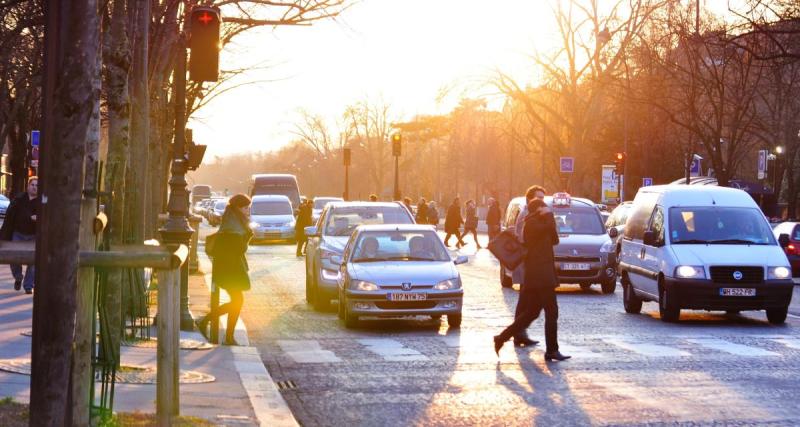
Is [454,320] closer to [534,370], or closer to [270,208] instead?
[534,370]

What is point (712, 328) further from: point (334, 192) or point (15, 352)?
point (334, 192)

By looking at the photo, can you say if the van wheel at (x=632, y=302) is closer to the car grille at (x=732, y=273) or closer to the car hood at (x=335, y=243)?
the car grille at (x=732, y=273)

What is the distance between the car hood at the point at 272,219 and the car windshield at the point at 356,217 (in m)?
28.7

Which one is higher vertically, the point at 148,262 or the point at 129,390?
the point at 148,262

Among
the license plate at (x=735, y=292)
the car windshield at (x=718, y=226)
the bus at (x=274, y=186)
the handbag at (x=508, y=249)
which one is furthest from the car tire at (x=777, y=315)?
the bus at (x=274, y=186)

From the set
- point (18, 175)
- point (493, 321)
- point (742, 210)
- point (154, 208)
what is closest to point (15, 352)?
point (493, 321)

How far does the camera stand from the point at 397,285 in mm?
17859

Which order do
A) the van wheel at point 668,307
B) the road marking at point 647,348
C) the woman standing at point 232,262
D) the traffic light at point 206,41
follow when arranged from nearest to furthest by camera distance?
the traffic light at point 206,41 → the road marking at point 647,348 → the woman standing at point 232,262 → the van wheel at point 668,307

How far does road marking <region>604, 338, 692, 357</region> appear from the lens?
49.3 ft

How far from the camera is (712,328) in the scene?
18.7m

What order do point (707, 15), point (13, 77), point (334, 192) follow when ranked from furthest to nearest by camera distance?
point (334, 192), point (707, 15), point (13, 77)

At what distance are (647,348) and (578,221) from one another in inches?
465

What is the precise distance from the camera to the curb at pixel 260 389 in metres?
9.89

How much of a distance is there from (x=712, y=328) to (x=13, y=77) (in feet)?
100
